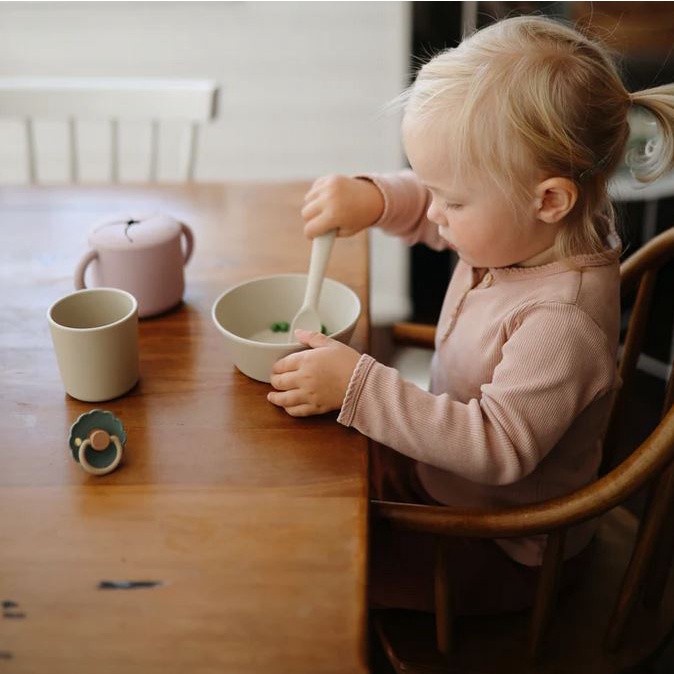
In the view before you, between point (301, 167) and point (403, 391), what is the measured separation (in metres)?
1.76

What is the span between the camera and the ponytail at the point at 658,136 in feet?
2.87

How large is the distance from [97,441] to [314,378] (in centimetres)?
22

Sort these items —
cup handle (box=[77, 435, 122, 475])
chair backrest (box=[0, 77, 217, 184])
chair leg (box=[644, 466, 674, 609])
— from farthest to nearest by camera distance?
chair backrest (box=[0, 77, 217, 184])
chair leg (box=[644, 466, 674, 609])
cup handle (box=[77, 435, 122, 475])

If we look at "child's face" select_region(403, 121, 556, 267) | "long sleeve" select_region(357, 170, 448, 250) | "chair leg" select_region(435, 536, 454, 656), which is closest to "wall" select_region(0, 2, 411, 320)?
"long sleeve" select_region(357, 170, 448, 250)

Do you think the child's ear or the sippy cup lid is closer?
the child's ear

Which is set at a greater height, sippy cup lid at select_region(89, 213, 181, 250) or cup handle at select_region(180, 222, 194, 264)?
sippy cup lid at select_region(89, 213, 181, 250)

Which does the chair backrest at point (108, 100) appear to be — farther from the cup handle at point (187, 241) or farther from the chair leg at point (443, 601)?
the chair leg at point (443, 601)

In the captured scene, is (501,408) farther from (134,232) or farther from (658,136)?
(134,232)

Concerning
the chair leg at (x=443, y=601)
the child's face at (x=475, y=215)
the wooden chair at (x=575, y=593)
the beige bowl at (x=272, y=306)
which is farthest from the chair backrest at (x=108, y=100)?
the chair leg at (x=443, y=601)

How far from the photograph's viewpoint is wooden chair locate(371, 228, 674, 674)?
80 cm

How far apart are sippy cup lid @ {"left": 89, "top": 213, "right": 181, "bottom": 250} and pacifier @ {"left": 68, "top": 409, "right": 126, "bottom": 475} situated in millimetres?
279

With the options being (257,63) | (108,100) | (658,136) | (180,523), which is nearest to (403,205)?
(658,136)

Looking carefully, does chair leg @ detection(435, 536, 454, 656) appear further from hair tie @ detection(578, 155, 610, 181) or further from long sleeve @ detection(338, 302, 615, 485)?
hair tie @ detection(578, 155, 610, 181)

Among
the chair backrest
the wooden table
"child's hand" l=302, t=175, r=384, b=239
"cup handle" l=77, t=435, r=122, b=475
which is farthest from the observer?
the chair backrest
